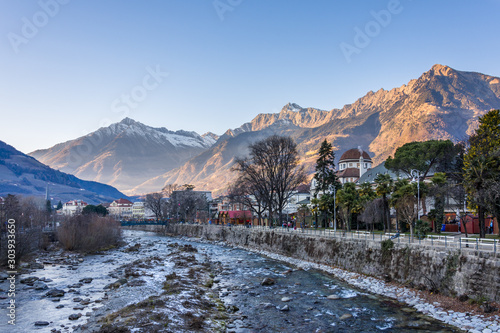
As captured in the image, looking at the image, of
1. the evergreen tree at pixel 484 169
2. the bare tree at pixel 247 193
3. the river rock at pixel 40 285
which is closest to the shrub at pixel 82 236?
the bare tree at pixel 247 193

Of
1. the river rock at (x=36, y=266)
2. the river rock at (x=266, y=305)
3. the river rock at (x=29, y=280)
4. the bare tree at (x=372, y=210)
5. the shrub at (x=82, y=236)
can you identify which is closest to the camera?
Answer: the river rock at (x=266, y=305)

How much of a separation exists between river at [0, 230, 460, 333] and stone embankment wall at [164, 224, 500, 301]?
2948 millimetres

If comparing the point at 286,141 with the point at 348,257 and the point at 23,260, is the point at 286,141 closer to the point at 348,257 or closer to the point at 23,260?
the point at 348,257

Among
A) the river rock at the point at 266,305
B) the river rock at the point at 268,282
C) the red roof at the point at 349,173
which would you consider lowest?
the river rock at the point at 268,282

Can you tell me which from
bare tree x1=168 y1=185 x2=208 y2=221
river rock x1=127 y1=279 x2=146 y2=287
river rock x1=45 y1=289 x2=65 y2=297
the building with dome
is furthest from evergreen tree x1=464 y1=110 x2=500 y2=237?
bare tree x1=168 y1=185 x2=208 y2=221

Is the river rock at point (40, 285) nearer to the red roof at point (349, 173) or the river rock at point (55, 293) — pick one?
the river rock at point (55, 293)

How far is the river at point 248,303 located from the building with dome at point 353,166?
7828 cm

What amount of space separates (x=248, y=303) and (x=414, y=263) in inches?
487

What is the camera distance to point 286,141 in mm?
69562

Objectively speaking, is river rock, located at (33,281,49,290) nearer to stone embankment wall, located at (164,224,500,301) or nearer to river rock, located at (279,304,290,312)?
river rock, located at (279,304,290,312)

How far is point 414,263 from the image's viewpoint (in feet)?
85.9

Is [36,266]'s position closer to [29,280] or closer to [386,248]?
[29,280]

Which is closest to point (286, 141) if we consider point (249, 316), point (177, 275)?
point (177, 275)

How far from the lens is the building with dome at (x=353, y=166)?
112 metres
